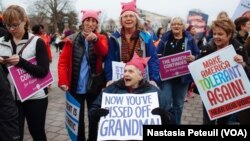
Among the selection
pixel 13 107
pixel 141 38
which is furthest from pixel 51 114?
pixel 13 107

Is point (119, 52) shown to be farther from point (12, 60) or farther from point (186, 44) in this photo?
point (186, 44)

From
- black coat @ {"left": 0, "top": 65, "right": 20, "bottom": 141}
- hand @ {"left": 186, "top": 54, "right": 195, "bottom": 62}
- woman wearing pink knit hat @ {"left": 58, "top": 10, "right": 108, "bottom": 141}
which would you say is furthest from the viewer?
hand @ {"left": 186, "top": 54, "right": 195, "bottom": 62}

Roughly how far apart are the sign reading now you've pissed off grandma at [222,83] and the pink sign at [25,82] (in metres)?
1.89

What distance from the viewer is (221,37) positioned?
3908 mm

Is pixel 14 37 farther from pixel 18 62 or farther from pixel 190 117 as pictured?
pixel 190 117

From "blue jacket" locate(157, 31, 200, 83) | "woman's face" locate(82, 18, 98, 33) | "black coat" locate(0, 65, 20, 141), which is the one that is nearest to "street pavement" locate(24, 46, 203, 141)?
"blue jacket" locate(157, 31, 200, 83)

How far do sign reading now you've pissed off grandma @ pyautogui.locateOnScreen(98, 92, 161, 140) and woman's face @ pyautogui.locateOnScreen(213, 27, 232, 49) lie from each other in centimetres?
109

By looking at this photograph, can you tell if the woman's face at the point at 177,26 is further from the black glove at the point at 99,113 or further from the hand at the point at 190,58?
the black glove at the point at 99,113

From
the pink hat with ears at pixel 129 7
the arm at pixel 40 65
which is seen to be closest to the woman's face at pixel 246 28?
the pink hat with ears at pixel 129 7

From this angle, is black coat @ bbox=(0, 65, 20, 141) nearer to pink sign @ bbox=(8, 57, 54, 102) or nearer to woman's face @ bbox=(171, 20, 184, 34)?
pink sign @ bbox=(8, 57, 54, 102)

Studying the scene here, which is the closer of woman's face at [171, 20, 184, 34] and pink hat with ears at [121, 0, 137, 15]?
pink hat with ears at [121, 0, 137, 15]

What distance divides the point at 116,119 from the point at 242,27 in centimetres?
329

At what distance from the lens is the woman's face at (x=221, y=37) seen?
3896 mm

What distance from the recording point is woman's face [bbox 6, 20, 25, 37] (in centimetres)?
339
